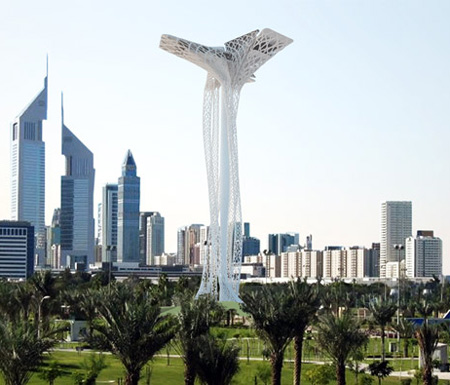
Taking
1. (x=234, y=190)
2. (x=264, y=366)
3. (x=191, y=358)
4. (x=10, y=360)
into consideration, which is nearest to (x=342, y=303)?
(x=234, y=190)

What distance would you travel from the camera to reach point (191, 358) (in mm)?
34969

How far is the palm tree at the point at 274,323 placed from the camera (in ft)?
127

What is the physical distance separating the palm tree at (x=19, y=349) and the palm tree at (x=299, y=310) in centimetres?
1146

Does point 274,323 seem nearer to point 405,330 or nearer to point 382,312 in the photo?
point 382,312

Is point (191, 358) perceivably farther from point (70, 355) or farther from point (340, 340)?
point (70, 355)

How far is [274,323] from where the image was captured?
127 feet

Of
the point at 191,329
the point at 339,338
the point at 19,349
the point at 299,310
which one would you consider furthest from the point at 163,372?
the point at 19,349

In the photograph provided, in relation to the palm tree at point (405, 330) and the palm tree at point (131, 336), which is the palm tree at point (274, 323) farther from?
the palm tree at point (405, 330)

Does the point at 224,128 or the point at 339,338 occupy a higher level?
the point at 224,128

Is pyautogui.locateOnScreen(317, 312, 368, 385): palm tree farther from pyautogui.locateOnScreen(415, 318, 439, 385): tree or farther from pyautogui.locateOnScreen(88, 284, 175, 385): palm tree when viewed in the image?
pyautogui.locateOnScreen(88, 284, 175, 385): palm tree

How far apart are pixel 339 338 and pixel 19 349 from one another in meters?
14.2

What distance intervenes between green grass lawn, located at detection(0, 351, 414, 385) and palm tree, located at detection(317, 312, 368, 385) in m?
4.97

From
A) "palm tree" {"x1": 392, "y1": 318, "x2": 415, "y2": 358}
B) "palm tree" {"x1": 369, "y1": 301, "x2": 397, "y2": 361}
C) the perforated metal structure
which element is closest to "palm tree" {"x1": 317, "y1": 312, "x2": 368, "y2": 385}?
"palm tree" {"x1": 369, "y1": 301, "x2": 397, "y2": 361}

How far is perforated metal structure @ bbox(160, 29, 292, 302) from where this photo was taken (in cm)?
8475
